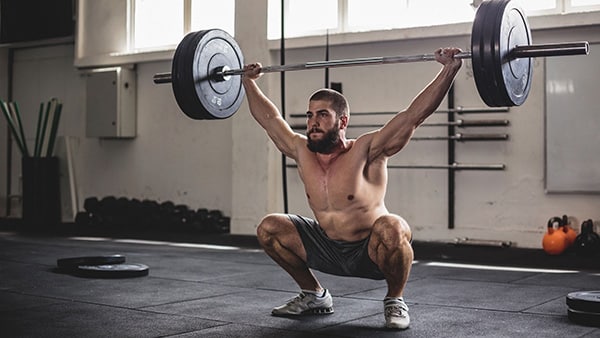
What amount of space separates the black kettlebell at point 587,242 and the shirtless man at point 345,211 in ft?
8.45

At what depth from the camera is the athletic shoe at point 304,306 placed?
122 inches

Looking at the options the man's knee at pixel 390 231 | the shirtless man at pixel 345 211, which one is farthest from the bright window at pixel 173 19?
the man's knee at pixel 390 231

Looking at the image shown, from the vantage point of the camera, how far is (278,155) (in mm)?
6625

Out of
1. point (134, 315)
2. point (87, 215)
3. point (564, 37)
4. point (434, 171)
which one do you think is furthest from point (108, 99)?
point (134, 315)

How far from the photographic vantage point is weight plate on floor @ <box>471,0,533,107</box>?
9.26 ft

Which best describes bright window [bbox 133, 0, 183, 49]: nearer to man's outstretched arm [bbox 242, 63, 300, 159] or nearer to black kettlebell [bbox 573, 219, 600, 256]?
black kettlebell [bbox 573, 219, 600, 256]

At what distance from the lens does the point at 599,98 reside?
5.31m

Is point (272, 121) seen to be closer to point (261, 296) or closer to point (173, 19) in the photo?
point (261, 296)

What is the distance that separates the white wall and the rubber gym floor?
361 millimetres

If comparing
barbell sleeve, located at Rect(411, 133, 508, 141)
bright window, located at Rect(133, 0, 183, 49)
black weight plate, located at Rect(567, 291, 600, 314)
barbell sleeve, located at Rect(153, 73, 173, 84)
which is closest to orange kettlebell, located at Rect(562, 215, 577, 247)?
barbell sleeve, located at Rect(411, 133, 508, 141)

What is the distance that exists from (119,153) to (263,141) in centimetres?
193

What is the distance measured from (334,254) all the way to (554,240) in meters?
2.66

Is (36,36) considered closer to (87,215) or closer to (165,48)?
(165,48)

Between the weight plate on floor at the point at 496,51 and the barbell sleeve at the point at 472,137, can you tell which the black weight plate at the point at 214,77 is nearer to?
the weight plate on floor at the point at 496,51
